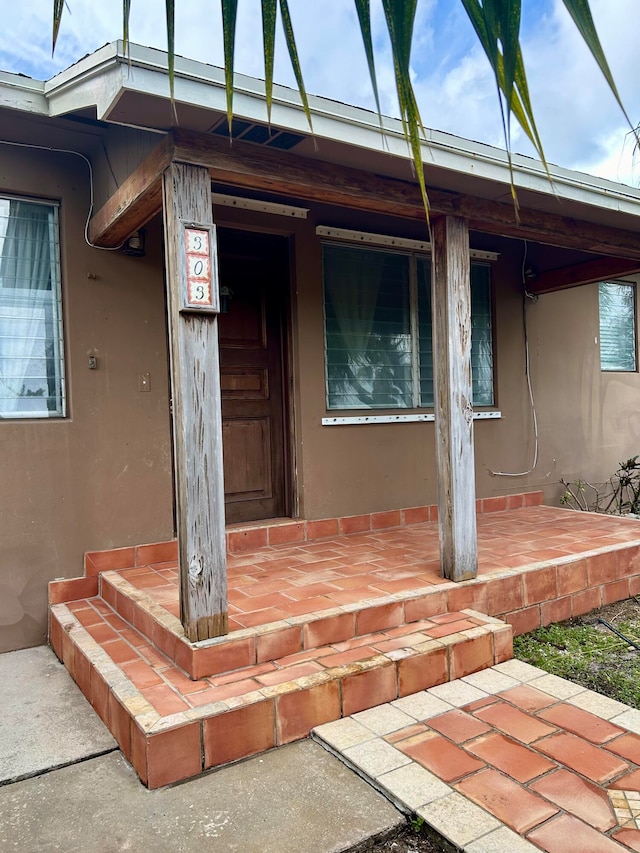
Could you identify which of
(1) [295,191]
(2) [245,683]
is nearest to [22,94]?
(1) [295,191]

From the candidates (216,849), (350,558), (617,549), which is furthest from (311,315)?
(216,849)

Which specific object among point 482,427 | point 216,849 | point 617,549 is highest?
point 482,427

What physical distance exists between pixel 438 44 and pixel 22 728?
9.53 ft

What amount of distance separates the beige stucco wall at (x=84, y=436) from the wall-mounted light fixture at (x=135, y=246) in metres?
0.04

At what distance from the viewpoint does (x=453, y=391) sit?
342 centimetres

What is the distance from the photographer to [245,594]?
3.24 meters

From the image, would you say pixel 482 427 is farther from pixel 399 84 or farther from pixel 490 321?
pixel 399 84

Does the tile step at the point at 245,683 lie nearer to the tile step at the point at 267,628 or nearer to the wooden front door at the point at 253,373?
the tile step at the point at 267,628

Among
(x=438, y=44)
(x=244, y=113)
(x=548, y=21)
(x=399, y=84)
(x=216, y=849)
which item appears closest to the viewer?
(x=399, y=84)

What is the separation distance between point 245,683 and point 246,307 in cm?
289

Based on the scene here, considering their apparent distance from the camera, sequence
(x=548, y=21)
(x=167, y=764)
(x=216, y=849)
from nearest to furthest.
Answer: (x=548, y=21), (x=216, y=849), (x=167, y=764)

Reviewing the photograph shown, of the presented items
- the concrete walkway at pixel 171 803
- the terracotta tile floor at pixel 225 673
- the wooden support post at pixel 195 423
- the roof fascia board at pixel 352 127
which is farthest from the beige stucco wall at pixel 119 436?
the concrete walkway at pixel 171 803

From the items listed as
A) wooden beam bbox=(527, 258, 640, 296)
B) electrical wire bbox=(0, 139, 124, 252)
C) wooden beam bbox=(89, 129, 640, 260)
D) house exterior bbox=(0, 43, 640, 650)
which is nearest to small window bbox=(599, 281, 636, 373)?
house exterior bbox=(0, 43, 640, 650)

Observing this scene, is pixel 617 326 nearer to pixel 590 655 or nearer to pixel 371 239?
pixel 371 239
